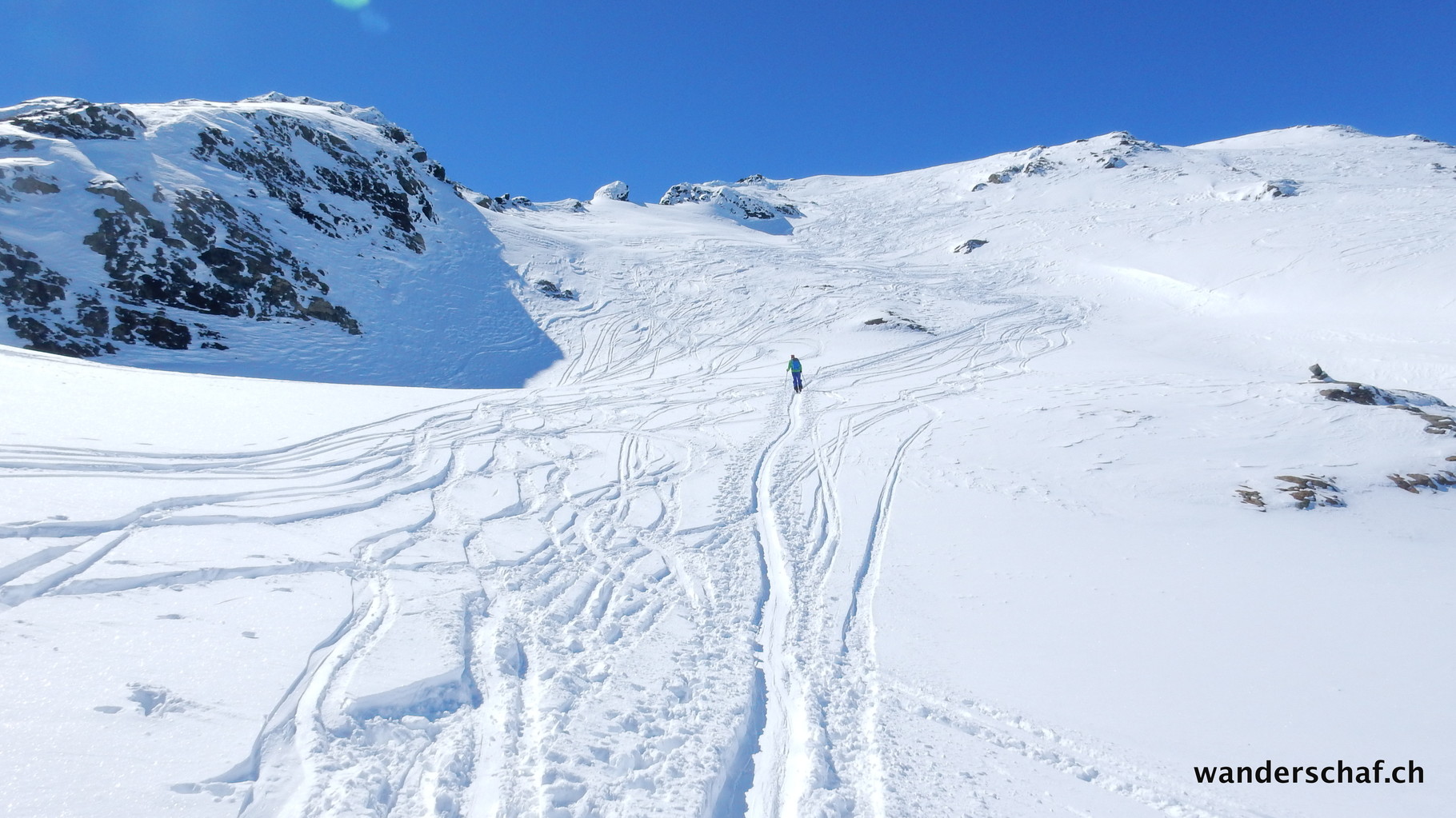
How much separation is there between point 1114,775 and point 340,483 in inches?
339

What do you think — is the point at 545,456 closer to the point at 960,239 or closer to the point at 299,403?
the point at 299,403

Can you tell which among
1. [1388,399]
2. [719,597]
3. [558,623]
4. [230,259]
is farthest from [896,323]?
[230,259]

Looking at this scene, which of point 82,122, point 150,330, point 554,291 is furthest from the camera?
point 554,291

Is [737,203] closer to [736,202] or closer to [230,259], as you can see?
[736,202]

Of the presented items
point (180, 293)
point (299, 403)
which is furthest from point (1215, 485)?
point (180, 293)

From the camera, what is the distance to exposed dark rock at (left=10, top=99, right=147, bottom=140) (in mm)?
23703

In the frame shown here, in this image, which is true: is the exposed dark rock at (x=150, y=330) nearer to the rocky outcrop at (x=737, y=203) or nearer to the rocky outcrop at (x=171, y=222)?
the rocky outcrop at (x=171, y=222)

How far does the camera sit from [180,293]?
826 inches

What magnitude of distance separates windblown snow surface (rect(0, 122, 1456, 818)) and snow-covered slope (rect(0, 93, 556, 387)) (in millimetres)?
8824

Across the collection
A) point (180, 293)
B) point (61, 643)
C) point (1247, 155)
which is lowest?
point (61, 643)

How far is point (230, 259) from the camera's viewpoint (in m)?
23.0

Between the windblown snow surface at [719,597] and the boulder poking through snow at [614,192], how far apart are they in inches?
2109

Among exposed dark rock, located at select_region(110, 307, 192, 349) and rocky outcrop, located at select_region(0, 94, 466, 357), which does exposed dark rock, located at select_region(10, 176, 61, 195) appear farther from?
exposed dark rock, located at select_region(110, 307, 192, 349)

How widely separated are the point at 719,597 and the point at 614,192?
215 feet
